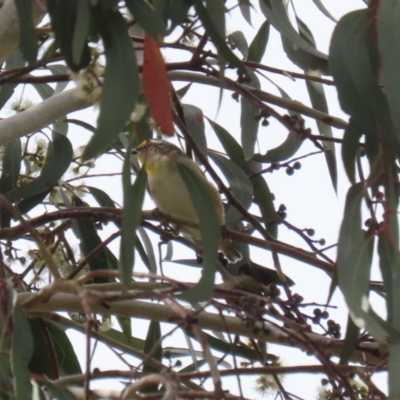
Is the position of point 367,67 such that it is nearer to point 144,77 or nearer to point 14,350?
point 144,77

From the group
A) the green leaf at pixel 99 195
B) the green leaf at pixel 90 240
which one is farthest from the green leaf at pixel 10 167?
the green leaf at pixel 99 195

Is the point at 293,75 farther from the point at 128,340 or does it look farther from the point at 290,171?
the point at 128,340

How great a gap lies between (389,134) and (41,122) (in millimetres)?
1040

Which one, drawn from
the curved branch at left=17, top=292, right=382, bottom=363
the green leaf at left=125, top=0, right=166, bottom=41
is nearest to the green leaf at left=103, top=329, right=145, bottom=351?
the curved branch at left=17, top=292, right=382, bottom=363

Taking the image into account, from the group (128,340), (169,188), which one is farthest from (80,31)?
(169,188)

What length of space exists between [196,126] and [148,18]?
1253mm

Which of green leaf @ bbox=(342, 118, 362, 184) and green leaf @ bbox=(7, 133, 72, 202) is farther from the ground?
green leaf @ bbox=(7, 133, 72, 202)

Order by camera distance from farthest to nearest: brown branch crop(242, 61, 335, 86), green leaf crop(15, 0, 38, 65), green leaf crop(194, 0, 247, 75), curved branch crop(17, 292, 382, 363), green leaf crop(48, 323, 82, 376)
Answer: green leaf crop(48, 323, 82, 376) < brown branch crop(242, 61, 335, 86) < curved branch crop(17, 292, 382, 363) < green leaf crop(15, 0, 38, 65) < green leaf crop(194, 0, 247, 75)

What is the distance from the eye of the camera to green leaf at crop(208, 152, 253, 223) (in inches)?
103

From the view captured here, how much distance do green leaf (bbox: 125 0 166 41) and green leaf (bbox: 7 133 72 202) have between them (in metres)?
0.98

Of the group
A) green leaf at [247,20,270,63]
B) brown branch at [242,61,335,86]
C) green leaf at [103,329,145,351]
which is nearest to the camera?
brown branch at [242,61,335,86]

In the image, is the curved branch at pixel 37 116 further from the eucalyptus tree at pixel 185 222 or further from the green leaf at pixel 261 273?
the green leaf at pixel 261 273

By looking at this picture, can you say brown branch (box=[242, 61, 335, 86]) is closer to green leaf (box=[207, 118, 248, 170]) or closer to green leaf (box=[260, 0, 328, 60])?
green leaf (box=[260, 0, 328, 60])

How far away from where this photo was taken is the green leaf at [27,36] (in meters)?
1.71
